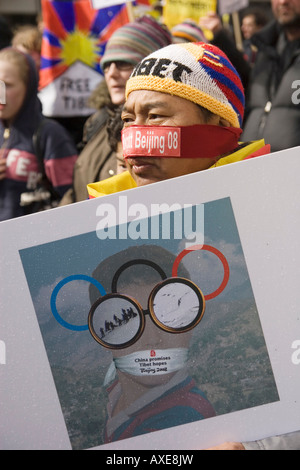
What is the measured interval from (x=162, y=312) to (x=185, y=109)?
2.18 feet

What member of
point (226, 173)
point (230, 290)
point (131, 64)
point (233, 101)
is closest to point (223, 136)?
point (233, 101)

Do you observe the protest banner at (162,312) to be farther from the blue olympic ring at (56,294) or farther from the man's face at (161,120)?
the man's face at (161,120)

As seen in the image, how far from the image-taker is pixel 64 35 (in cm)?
536

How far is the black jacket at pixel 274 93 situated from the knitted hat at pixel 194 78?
162 centimetres

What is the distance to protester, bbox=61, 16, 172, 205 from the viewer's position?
340cm

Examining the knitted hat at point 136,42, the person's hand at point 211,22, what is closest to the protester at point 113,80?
the knitted hat at point 136,42

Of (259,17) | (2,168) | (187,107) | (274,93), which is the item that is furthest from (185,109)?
(259,17)

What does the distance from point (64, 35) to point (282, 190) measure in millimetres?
4120

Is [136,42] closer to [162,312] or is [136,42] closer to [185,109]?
[185,109]

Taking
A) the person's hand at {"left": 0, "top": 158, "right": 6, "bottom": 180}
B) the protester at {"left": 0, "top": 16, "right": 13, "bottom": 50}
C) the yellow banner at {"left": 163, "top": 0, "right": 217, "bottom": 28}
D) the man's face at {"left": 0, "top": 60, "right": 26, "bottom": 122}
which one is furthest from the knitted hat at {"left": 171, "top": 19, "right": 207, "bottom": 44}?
the person's hand at {"left": 0, "top": 158, "right": 6, "bottom": 180}

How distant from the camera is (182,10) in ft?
18.6

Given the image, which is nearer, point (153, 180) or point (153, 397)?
point (153, 397)

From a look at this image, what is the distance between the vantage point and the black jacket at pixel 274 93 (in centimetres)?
377

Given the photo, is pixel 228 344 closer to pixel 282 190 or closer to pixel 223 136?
pixel 282 190
